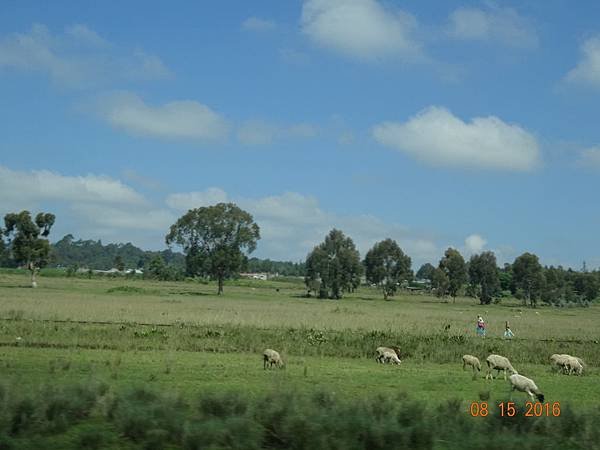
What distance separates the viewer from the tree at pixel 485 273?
509 ft

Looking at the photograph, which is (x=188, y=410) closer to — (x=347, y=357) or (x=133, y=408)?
(x=133, y=408)

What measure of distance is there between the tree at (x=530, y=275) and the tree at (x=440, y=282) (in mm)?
16314

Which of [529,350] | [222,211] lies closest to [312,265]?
[222,211]

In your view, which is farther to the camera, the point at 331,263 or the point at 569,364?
the point at 331,263

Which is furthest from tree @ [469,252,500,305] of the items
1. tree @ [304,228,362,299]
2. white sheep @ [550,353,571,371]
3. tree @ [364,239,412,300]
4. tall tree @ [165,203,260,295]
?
white sheep @ [550,353,571,371]

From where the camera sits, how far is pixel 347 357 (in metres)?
29.6

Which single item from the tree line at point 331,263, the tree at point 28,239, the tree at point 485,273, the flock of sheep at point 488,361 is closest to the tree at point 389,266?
the tree line at point 331,263

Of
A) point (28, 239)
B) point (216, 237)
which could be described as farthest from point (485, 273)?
point (28, 239)

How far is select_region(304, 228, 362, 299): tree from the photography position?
5157 inches

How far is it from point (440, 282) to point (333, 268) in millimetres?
35297

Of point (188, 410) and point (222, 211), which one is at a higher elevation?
point (222, 211)

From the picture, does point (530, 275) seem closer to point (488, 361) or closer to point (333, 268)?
point (333, 268)

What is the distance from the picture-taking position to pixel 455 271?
524 ft

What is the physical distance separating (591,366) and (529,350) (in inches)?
148
